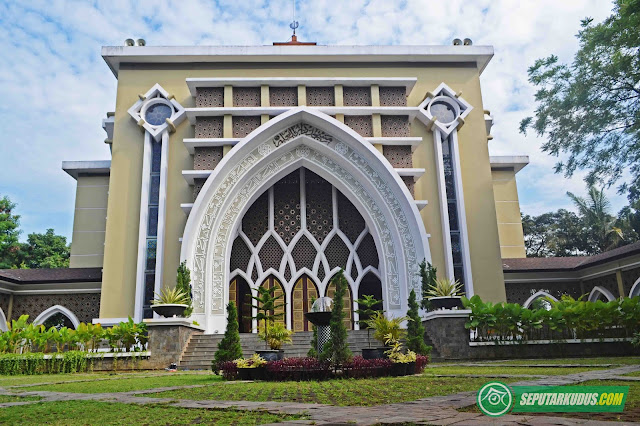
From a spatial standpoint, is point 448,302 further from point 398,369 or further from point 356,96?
point 356,96

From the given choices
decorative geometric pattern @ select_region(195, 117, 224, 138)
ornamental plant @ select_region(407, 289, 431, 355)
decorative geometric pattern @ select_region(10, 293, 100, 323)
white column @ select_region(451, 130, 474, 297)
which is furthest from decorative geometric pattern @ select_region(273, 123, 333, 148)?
ornamental plant @ select_region(407, 289, 431, 355)

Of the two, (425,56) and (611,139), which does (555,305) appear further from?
(425,56)

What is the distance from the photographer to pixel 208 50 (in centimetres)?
1845

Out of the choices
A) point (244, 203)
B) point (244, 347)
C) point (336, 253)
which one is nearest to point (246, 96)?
point (244, 203)

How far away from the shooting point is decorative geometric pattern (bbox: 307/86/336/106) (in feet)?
60.1

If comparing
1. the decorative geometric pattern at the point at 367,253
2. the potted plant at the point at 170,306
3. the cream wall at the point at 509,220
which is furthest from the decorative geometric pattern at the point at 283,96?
the cream wall at the point at 509,220

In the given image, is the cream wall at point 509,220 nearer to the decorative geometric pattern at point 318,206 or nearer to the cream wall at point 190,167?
the cream wall at point 190,167

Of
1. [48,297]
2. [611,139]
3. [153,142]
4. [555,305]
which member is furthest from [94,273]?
[611,139]

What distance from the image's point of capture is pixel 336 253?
18656 mm

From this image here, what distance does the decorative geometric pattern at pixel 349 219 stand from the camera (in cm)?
1886

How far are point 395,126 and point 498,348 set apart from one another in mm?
8504

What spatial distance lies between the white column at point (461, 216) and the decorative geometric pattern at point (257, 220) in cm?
673

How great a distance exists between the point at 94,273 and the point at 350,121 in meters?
10.7

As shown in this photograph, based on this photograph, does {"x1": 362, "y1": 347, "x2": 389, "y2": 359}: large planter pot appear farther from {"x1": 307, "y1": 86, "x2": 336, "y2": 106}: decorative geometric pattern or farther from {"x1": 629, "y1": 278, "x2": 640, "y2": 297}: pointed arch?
{"x1": 629, "y1": 278, "x2": 640, "y2": 297}: pointed arch
